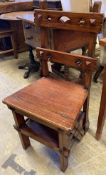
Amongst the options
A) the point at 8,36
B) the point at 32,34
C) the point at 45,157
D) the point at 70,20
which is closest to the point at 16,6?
the point at 8,36

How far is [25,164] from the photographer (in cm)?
126

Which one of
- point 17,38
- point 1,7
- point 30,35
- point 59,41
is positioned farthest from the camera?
point 17,38

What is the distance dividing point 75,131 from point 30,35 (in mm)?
1181

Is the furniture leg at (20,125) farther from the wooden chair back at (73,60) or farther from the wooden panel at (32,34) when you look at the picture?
the wooden panel at (32,34)

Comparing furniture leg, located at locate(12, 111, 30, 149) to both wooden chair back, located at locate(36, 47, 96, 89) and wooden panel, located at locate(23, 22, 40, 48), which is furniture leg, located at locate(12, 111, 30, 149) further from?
wooden panel, located at locate(23, 22, 40, 48)

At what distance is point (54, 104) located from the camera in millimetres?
1081

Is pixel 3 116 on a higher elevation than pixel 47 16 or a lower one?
lower

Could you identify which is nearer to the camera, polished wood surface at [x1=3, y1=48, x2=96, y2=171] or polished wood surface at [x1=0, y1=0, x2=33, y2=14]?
polished wood surface at [x1=3, y1=48, x2=96, y2=171]

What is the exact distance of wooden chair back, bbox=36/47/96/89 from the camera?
1.10 meters

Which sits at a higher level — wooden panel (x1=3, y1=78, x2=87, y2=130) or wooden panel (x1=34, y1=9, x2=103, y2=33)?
wooden panel (x1=34, y1=9, x2=103, y2=33)

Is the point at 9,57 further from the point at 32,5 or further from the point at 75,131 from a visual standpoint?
the point at 75,131

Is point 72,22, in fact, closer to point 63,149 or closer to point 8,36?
point 63,149

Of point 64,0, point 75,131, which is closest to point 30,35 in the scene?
point 64,0

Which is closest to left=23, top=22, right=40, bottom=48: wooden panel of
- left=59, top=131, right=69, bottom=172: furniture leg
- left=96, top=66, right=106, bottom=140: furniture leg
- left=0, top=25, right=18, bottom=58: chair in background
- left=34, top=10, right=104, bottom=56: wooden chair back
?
left=34, top=10, right=104, bottom=56: wooden chair back
